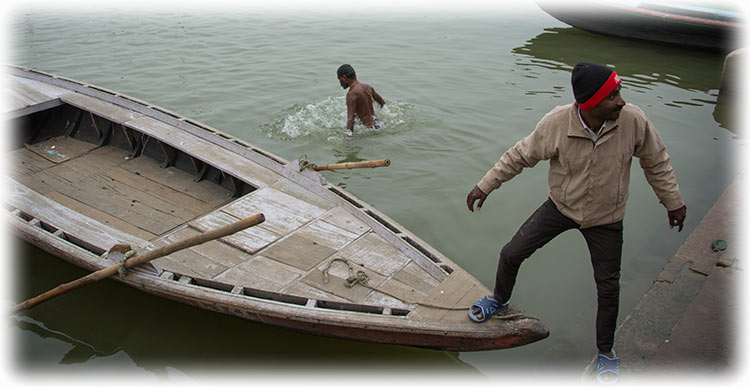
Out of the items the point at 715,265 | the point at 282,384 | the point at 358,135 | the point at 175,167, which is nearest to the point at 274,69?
the point at 358,135

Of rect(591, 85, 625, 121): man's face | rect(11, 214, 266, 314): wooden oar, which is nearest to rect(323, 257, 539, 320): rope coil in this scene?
rect(11, 214, 266, 314): wooden oar

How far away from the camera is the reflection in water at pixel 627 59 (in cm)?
1097

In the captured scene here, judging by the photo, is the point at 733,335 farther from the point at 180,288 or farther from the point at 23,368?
the point at 23,368

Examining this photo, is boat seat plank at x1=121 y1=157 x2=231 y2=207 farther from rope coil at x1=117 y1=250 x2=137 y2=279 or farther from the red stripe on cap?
the red stripe on cap

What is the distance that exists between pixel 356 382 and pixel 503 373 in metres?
1.18

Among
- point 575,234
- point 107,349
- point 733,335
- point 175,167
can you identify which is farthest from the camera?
point 175,167

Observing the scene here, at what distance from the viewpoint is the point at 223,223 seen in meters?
4.69

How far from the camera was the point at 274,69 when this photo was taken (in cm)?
1082

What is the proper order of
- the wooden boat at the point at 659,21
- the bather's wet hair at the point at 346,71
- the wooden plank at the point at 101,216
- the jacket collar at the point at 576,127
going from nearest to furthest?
the jacket collar at the point at 576,127, the wooden plank at the point at 101,216, the bather's wet hair at the point at 346,71, the wooden boat at the point at 659,21

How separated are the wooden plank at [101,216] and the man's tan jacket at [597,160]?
4115mm

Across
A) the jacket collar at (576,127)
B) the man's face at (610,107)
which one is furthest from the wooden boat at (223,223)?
the man's face at (610,107)

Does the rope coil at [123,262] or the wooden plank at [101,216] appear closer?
the rope coil at [123,262]

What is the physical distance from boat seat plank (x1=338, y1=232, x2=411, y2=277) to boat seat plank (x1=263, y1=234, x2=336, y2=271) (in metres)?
0.18

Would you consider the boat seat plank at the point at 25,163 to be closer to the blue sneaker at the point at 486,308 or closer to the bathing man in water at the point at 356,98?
the bathing man in water at the point at 356,98
